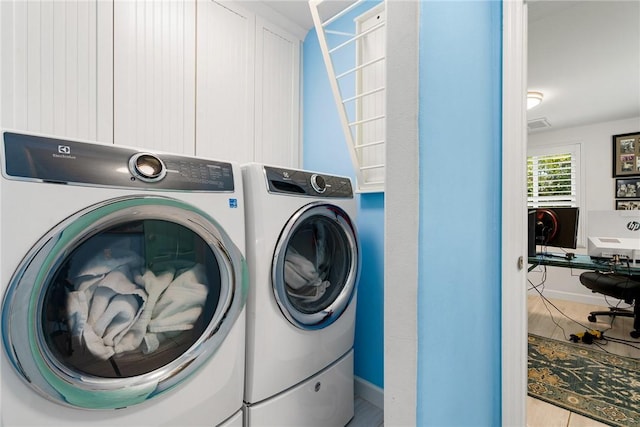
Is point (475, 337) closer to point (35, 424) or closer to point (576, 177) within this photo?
point (35, 424)

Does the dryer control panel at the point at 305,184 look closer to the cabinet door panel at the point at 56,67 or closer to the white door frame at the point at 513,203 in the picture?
the white door frame at the point at 513,203

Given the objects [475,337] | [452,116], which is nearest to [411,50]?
[452,116]

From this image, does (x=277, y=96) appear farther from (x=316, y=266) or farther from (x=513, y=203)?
(x=513, y=203)

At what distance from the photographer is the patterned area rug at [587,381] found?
165cm

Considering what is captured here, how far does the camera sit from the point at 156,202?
85cm

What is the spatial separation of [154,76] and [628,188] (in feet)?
16.9

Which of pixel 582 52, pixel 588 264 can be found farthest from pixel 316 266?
pixel 582 52

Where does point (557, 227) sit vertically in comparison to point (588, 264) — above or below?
above

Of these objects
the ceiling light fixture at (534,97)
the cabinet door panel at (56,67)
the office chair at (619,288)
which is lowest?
the office chair at (619,288)

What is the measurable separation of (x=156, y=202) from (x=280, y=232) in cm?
45

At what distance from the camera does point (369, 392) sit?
1.76 metres

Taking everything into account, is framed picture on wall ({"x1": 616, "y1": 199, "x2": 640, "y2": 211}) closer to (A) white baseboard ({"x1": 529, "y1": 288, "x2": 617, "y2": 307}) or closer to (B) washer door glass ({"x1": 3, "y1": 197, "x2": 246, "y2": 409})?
(A) white baseboard ({"x1": 529, "y1": 288, "x2": 617, "y2": 307})

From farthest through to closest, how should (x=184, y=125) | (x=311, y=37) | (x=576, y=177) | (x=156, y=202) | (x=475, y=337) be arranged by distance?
(x=576, y=177) < (x=311, y=37) < (x=184, y=125) < (x=475, y=337) < (x=156, y=202)

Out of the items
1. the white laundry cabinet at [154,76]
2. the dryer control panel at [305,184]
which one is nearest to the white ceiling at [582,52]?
the white laundry cabinet at [154,76]
